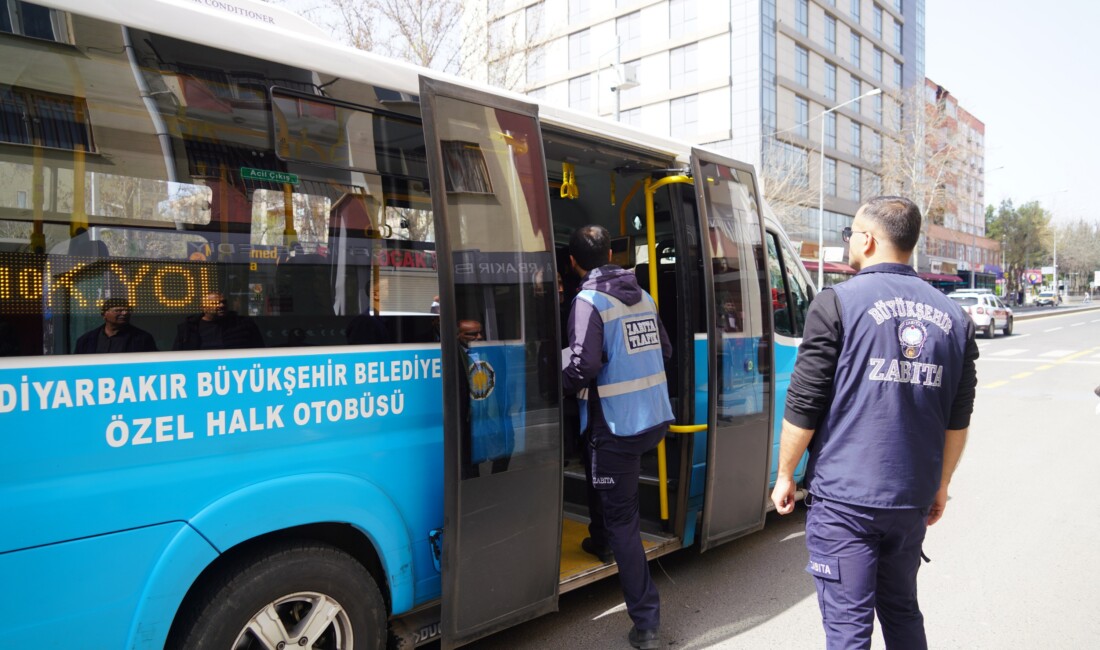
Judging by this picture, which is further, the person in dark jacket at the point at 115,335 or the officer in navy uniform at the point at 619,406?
the officer in navy uniform at the point at 619,406

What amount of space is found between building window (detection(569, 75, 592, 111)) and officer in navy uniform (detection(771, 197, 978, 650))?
40.6 metres

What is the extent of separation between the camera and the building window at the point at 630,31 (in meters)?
40.4

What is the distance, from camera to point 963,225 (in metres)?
67.4

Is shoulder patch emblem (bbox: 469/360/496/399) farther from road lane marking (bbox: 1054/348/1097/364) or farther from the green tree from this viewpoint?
the green tree

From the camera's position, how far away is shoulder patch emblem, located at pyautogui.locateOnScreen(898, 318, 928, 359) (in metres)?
2.40

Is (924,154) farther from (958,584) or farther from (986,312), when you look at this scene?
(958,584)

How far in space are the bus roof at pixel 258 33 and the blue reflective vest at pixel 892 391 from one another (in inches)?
74.4

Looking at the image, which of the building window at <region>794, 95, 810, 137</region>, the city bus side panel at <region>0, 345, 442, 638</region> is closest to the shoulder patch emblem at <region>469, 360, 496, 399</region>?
the city bus side panel at <region>0, 345, 442, 638</region>

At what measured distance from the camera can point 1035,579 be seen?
4.48 metres

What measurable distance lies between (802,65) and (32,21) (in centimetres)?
4440

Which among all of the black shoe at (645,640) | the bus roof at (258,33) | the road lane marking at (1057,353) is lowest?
the road lane marking at (1057,353)

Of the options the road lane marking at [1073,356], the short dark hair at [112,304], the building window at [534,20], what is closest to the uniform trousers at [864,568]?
the short dark hair at [112,304]

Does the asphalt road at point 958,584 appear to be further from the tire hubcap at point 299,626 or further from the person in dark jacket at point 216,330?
the person in dark jacket at point 216,330

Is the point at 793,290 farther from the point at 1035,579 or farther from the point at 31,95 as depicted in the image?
the point at 31,95
